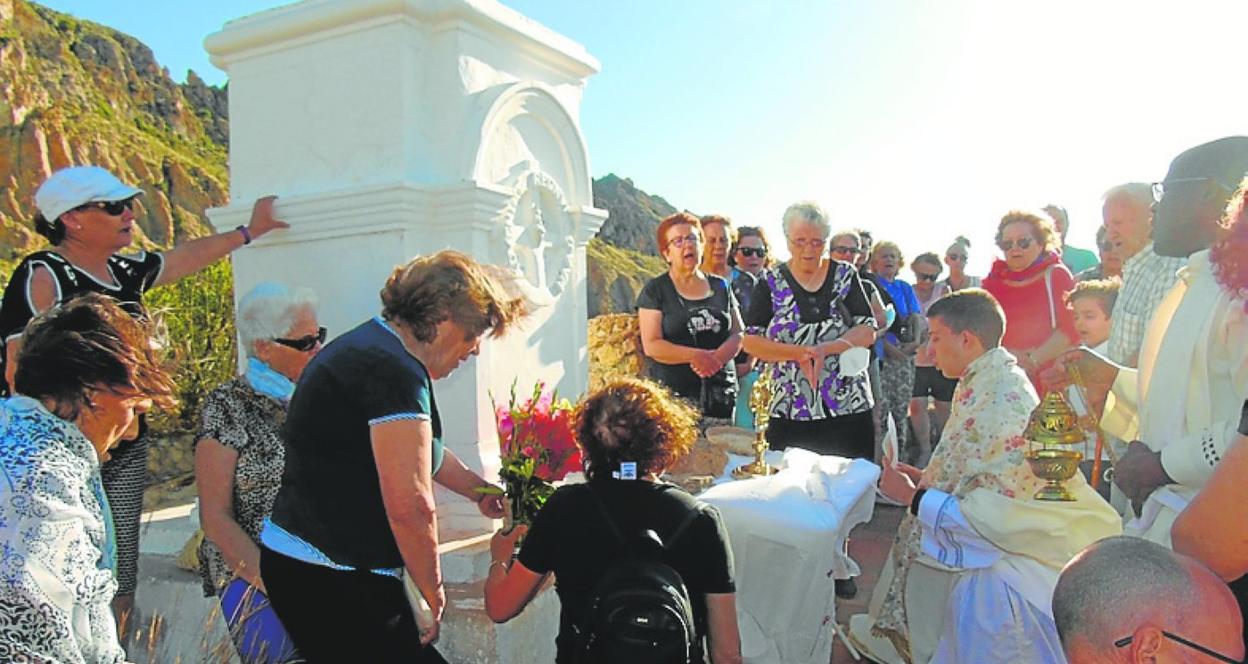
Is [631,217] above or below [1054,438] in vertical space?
above

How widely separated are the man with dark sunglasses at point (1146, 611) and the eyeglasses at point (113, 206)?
9.35 feet

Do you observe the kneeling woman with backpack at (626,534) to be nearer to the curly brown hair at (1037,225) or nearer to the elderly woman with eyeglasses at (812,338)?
the elderly woman with eyeglasses at (812,338)

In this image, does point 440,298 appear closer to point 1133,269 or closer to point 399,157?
point 399,157

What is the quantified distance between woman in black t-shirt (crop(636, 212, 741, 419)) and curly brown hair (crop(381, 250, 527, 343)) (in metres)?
2.04

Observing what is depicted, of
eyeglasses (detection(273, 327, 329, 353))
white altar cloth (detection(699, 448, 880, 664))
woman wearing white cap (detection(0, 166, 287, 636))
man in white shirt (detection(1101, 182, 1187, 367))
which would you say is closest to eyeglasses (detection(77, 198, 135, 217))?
woman wearing white cap (detection(0, 166, 287, 636))

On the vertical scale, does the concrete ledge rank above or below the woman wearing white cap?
below

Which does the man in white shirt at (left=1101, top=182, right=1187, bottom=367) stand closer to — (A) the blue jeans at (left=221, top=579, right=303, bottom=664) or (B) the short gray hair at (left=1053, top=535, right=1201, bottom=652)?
(B) the short gray hair at (left=1053, top=535, right=1201, bottom=652)

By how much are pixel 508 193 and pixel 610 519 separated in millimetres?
1613

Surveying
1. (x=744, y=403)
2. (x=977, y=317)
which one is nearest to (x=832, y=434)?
→ (x=744, y=403)

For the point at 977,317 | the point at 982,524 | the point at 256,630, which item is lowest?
the point at 256,630

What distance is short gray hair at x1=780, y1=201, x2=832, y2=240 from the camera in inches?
154

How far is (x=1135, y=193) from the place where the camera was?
380 cm

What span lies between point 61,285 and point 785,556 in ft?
8.08

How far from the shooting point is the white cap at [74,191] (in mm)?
2598
